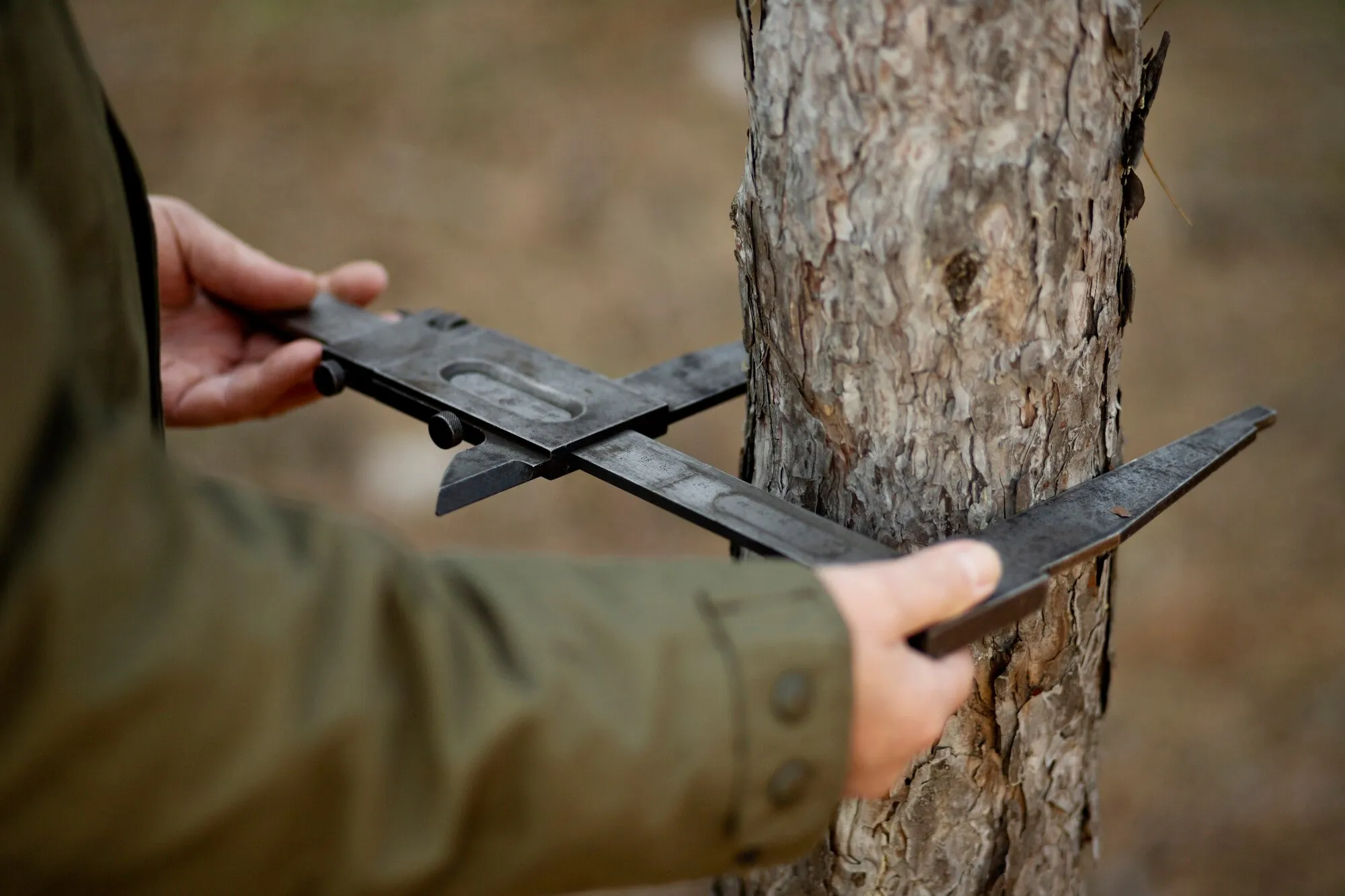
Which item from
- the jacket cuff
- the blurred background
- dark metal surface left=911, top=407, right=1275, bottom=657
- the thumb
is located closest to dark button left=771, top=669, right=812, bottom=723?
the jacket cuff

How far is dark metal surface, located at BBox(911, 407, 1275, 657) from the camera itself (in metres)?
0.87

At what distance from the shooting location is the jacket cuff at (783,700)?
77cm

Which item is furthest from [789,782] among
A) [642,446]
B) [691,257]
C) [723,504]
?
[691,257]

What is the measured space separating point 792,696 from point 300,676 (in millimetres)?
320

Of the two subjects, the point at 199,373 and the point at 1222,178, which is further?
the point at 1222,178

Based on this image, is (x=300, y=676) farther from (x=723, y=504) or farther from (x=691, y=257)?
(x=691, y=257)

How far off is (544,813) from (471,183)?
4805 millimetres

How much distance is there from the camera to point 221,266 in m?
1.64

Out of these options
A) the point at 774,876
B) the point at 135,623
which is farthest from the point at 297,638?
the point at 774,876

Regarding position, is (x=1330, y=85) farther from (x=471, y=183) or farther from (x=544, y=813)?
(x=544, y=813)

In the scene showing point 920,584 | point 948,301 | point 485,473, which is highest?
point 948,301

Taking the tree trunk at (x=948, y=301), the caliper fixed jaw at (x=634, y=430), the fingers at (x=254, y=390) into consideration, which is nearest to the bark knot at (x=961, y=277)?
the tree trunk at (x=948, y=301)

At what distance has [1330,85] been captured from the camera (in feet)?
18.5

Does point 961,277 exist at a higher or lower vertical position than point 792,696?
higher
